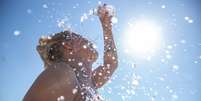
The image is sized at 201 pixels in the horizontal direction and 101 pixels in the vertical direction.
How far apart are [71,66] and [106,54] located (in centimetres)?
131

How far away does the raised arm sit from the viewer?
235 inches

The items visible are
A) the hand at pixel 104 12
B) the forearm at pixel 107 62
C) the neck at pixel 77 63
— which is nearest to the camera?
the neck at pixel 77 63

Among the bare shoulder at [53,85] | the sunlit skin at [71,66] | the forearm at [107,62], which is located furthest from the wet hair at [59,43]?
the bare shoulder at [53,85]

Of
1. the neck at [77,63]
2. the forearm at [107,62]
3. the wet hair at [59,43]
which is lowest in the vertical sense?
the forearm at [107,62]

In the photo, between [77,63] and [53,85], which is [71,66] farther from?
[53,85]

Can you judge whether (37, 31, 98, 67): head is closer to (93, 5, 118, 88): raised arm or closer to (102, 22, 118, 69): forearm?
(93, 5, 118, 88): raised arm

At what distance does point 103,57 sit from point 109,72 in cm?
26

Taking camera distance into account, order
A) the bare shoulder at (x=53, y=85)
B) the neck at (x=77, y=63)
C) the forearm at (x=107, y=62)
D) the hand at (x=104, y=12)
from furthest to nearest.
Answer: the hand at (x=104, y=12) → the forearm at (x=107, y=62) → the neck at (x=77, y=63) → the bare shoulder at (x=53, y=85)

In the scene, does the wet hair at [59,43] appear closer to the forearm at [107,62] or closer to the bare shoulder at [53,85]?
the forearm at [107,62]

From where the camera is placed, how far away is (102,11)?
6.16 metres

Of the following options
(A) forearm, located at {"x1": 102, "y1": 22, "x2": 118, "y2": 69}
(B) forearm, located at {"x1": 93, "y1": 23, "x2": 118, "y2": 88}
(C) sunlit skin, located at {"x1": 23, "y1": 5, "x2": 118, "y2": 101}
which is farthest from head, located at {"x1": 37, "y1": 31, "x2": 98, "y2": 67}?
(A) forearm, located at {"x1": 102, "y1": 22, "x2": 118, "y2": 69}

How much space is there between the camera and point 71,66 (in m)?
4.96

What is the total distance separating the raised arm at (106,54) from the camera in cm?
597

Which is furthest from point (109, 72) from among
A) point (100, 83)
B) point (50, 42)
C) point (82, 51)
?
point (50, 42)
